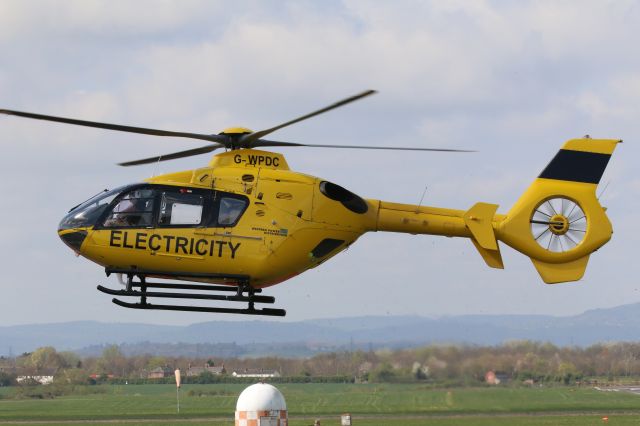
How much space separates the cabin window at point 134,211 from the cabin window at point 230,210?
1211mm

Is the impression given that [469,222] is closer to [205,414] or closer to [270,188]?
[270,188]

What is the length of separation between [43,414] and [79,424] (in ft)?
26.2

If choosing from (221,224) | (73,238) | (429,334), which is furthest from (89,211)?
(429,334)

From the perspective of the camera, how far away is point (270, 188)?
1977cm

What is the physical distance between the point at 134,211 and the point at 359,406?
107 ft

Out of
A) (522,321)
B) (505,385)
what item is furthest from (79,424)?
(522,321)

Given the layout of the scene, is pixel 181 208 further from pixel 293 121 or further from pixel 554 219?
pixel 554 219

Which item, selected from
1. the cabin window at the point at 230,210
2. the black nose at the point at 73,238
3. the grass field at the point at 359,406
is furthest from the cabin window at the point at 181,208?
the grass field at the point at 359,406

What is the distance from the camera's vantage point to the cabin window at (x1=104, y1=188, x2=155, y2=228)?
1938 cm

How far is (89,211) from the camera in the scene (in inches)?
774

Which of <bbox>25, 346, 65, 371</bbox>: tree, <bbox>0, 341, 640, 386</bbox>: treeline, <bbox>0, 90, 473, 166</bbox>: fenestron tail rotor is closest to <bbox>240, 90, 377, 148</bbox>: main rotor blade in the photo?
<bbox>0, 90, 473, 166</bbox>: fenestron tail rotor

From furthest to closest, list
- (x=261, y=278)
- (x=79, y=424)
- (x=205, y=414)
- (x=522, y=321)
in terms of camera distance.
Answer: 1. (x=522, y=321)
2. (x=205, y=414)
3. (x=79, y=424)
4. (x=261, y=278)

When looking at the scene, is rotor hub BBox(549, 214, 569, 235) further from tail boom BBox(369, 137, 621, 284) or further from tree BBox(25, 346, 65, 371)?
tree BBox(25, 346, 65, 371)

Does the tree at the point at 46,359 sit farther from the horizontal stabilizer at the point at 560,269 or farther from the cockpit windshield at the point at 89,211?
the horizontal stabilizer at the point at 560,269
